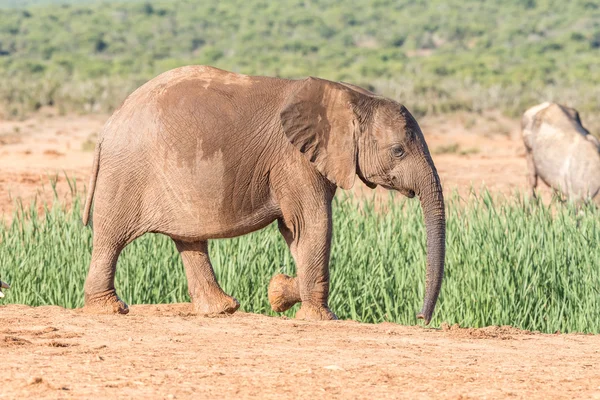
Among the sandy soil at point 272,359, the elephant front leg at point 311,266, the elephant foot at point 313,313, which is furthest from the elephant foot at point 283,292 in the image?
the sandy soil at point 272,359

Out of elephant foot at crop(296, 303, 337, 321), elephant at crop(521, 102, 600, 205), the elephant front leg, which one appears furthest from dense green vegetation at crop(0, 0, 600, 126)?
elephant foot at crop(296, 303, 337, 321)

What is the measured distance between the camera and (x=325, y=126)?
589 cm

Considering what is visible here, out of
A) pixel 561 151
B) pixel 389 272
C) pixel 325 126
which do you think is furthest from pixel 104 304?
pixel 561 151

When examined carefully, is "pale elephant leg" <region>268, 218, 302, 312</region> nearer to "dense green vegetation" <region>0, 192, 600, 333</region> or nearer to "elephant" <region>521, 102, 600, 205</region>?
"dense green vegetation" <region>0, 192, 600, 333</region>

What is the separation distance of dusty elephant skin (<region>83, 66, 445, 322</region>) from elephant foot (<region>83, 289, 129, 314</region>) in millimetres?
354

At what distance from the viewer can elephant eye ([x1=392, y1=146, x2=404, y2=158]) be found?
5.82 meters

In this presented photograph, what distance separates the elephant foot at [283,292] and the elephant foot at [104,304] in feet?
2.56

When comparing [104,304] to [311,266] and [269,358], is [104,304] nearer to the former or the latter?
[311,266]

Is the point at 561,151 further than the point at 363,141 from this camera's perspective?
Yes

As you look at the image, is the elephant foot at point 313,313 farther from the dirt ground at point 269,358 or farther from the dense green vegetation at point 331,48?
the dense green vegetation at point 331,48

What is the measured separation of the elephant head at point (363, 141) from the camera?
5.79m

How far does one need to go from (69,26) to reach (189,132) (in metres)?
50.3

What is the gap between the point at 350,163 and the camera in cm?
583

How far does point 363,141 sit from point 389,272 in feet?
5.26
